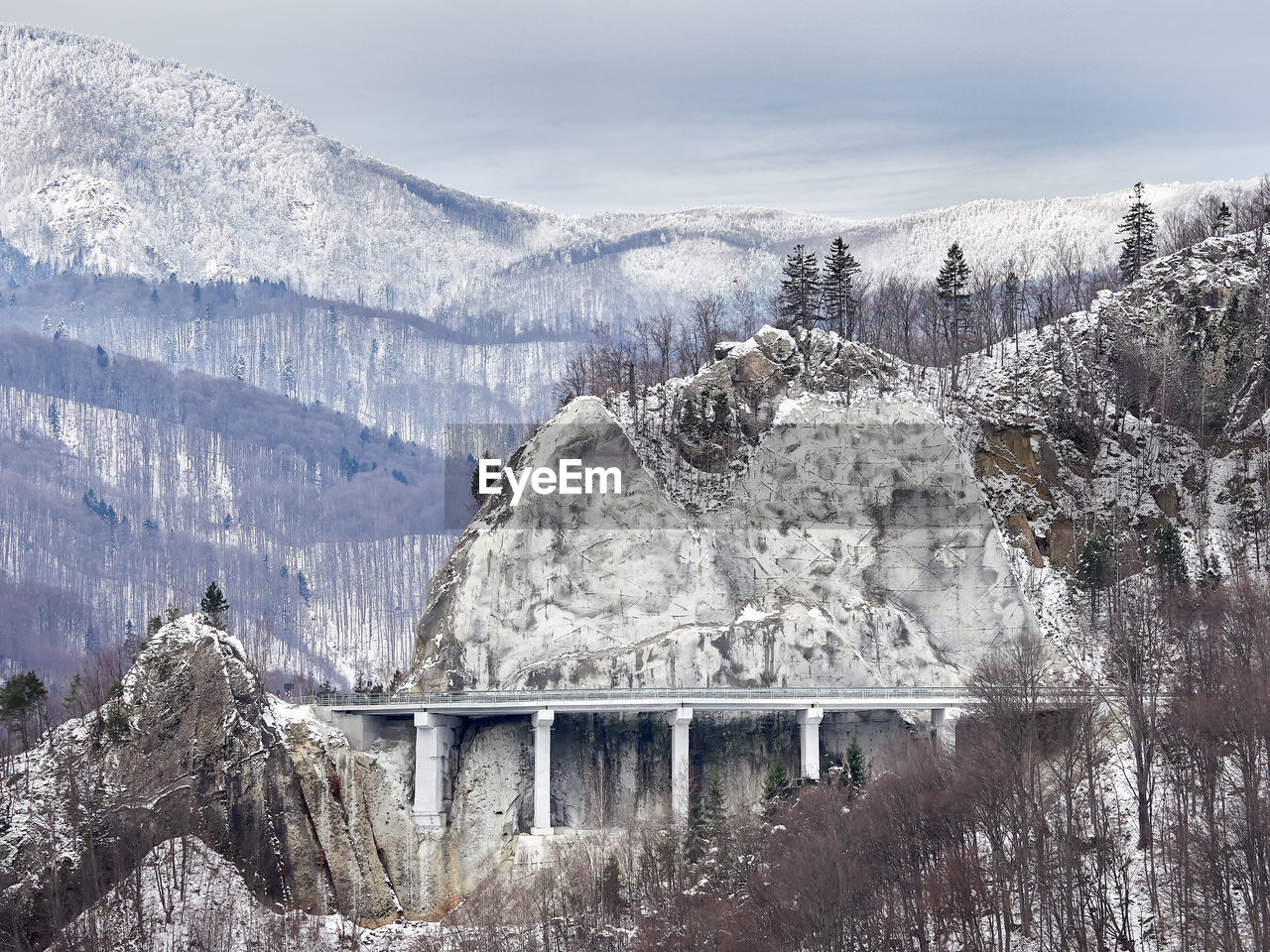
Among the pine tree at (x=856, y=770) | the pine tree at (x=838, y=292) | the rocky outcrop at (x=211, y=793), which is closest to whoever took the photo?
the rocky outcrop at (x=211, y=793)

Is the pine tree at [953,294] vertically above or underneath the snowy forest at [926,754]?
above

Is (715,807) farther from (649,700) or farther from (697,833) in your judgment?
(649,700)

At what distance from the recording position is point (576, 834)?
314ft

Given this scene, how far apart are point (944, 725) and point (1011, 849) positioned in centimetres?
2818

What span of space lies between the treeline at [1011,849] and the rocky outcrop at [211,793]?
916cm

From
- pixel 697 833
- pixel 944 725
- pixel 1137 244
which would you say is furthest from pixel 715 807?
pixel 1137 244

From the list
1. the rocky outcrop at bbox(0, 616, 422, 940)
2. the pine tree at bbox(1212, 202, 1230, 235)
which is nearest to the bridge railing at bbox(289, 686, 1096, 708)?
the rocky outcrop at bbox(0, 616, 422, 940)

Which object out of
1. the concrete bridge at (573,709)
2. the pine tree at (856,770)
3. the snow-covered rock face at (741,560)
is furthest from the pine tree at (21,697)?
the pine tree at (856,770)

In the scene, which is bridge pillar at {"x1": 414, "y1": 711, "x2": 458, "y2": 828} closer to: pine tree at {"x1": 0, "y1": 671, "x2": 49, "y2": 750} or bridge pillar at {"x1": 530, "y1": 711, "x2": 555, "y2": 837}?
bridge pillar at {"x1": 530, "y1": 711, "x2": 555, "y2": 837}

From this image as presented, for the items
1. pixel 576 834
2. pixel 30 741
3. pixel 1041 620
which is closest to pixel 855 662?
pixel 1041 620

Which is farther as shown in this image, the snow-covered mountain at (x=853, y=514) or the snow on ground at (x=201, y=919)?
the snow-covered mountain at (x=853, y=514)

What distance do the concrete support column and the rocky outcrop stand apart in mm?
31024

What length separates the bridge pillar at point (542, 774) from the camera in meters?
97.1

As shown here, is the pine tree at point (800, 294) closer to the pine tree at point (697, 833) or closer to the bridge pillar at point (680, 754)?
the bridge pillar at point (680, 754)
